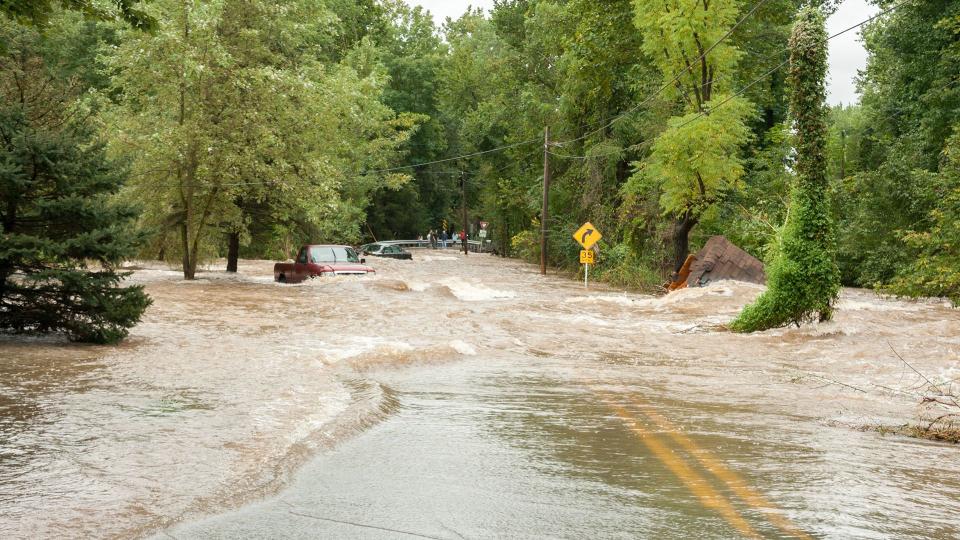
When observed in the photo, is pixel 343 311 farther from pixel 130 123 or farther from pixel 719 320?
pixel 130 123

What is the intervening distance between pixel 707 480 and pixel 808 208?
12950 millimetres

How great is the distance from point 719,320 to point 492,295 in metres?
10.9

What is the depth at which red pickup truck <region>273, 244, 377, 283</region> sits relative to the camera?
31.2 meters

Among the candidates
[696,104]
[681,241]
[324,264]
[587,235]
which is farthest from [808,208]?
[587,235]

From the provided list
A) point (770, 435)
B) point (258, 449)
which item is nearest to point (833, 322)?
point (770, 435)

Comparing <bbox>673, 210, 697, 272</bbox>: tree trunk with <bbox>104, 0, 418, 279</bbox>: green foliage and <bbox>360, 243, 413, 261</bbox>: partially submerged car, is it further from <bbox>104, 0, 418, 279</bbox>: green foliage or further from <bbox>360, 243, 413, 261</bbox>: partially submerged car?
<bbox>360, 243, 413, 261</bbox>: partially submerged car

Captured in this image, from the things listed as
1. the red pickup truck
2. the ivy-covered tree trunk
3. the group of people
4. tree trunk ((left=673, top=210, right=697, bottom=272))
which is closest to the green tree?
tree trunk ((left=673, top=210, right=697, bottom=272))

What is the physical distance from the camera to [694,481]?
22.6 feet

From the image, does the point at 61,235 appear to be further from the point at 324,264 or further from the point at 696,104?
the point at 696,104

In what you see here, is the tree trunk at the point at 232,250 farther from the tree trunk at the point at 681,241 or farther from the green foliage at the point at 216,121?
the tree trunk at the point at 681,241

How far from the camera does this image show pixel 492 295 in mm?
32562

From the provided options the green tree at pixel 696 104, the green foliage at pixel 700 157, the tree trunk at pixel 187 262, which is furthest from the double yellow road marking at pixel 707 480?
the tree trunk at pixel 187 262

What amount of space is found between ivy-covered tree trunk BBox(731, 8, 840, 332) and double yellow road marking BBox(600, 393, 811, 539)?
10.0 m

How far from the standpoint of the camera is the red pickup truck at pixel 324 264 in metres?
31.2
